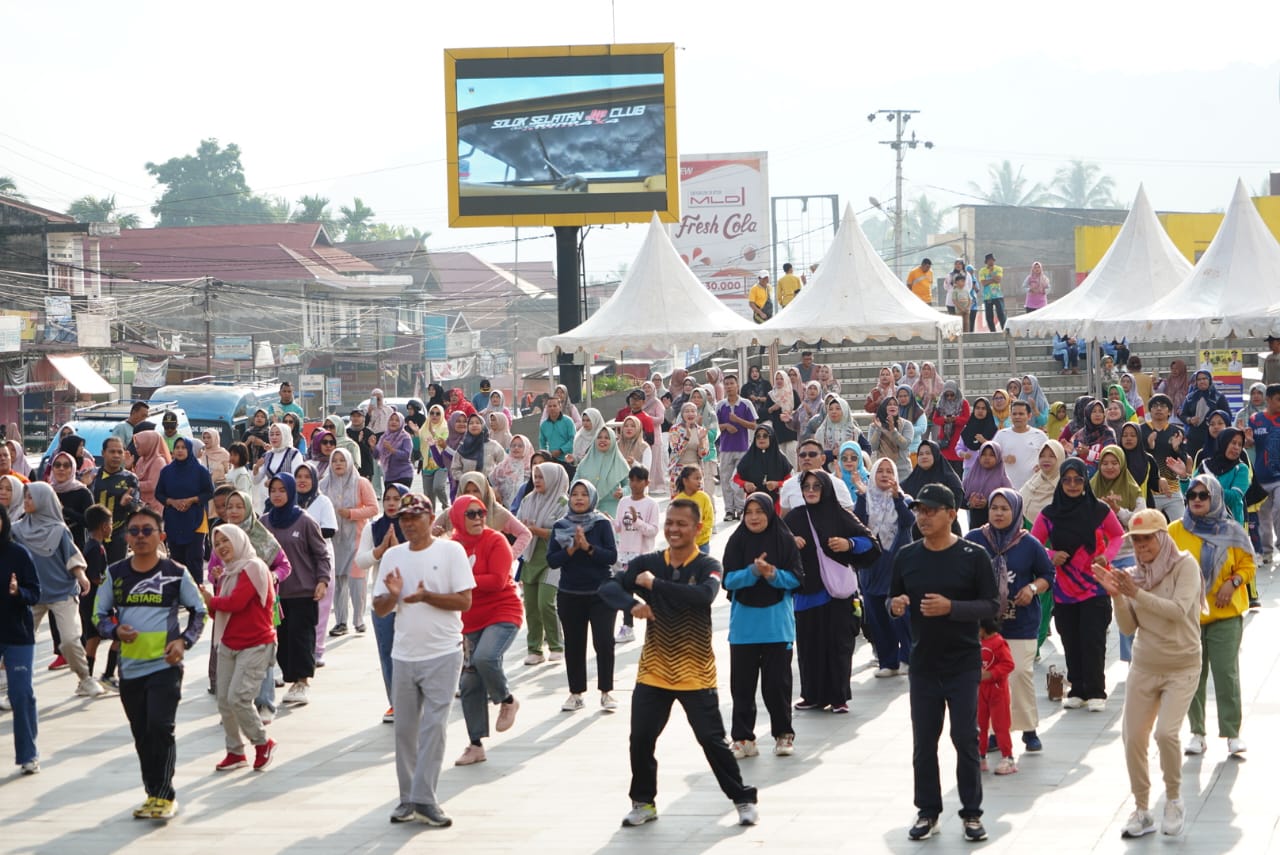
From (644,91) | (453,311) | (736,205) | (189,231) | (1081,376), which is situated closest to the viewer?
(1081,376)

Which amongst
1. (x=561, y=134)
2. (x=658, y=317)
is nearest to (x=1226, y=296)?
(x=658, y=317)

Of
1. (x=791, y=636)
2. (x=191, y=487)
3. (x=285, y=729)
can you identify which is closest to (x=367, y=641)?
(x=191, y=487)

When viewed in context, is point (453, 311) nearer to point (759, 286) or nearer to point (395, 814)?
point (759, 286)

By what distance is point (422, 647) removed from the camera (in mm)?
8359

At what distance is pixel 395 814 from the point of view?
8.41m

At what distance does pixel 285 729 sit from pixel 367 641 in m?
3.29

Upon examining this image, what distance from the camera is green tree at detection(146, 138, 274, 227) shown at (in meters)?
116

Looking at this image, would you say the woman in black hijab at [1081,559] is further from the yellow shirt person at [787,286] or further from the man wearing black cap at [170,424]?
the yellow shirt person at [787,286]

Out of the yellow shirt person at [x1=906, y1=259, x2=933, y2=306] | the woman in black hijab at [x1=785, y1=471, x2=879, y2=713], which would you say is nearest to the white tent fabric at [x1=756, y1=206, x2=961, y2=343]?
the yellow shirt person at [x1=906, y1=259, x2=933, y2=306]

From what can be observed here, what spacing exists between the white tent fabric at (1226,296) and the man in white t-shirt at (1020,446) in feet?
26.2

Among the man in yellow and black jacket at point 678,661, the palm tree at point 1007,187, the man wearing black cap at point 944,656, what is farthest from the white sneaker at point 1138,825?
the palm tree at point 1007,187

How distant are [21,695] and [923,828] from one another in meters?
5.25

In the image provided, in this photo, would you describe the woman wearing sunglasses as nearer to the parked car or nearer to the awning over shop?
the parked car

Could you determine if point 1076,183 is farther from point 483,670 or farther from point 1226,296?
point 483,670
